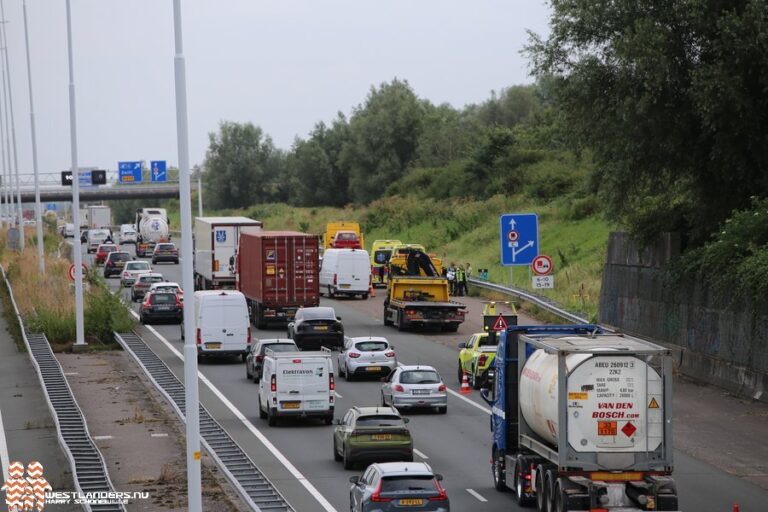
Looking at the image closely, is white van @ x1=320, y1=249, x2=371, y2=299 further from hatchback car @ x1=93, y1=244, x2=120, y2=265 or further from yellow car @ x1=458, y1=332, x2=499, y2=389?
hatchback car @ x1=93, y1=244, x2=120, y2=265

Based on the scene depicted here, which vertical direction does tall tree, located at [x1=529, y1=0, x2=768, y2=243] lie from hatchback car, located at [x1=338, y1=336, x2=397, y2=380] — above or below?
above

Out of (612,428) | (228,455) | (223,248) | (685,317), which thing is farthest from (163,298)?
(612,428)

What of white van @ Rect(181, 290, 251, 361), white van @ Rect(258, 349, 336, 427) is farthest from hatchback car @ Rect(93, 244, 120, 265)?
white van @ Rect(258, 349, 336, 427)

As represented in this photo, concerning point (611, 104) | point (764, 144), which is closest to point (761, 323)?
point (764, 144)

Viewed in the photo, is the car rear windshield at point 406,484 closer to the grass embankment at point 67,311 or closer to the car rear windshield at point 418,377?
the car rear windshield at point 418,377

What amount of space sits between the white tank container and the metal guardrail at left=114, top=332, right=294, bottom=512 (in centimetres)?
507

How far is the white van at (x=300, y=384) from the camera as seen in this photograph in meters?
34.0

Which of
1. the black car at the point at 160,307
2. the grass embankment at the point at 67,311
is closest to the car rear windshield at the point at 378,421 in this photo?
the grass embankment at the point at 67,311

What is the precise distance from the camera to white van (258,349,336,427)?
34.0 metres

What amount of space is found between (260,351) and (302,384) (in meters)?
7.73

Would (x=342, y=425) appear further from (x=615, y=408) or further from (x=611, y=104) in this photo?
(x=611, y=104)

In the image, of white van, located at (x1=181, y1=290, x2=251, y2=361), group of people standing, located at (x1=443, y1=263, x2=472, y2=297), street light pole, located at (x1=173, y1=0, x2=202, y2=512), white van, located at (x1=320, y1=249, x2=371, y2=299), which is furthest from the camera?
group of people standing, located at (x1=443, y1=263, x2=472, y2=297)

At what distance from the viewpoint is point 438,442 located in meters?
32.1

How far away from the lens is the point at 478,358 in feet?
133
